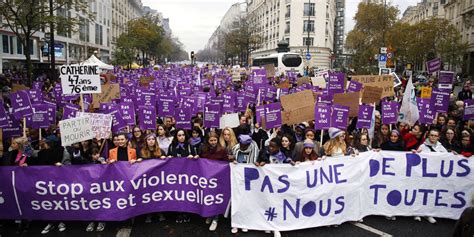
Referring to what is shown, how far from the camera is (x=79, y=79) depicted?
783cm

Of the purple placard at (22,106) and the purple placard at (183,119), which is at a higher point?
the purple placard at (22,106)

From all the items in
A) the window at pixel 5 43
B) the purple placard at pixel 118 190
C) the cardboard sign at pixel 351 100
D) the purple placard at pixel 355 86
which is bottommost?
the purple placard at pixel 118 190

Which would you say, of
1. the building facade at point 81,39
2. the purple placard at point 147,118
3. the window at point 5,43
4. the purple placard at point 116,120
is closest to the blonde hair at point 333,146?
the purple placard at point 147,118

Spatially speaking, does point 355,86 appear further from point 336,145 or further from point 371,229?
point 371,229

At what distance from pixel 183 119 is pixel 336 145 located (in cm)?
302

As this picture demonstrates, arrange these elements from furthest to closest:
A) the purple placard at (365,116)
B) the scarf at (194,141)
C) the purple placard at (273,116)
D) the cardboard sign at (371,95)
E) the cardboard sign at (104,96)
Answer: the cardboard sign at (104,96) → the cardboard sign at (371,95) → the purple placard at (365,116) → the purple placard at (273,116) → the scarf at (194,141)

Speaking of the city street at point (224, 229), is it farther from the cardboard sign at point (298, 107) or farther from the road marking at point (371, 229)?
the cardboard sign at point (298, 107)

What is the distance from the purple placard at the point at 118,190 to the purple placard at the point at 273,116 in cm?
220

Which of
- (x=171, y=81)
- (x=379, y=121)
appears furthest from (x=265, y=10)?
(x=379, y=121)

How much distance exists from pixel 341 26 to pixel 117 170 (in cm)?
15271

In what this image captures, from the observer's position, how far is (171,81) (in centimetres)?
1809

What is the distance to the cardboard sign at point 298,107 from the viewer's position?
7.68m

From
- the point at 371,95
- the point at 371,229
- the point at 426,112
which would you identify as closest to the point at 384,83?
Result: the point at 371,95

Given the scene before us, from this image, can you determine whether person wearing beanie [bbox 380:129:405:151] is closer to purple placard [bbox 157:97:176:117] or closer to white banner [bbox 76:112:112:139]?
purple placard [bbox 157:97:176:117]
